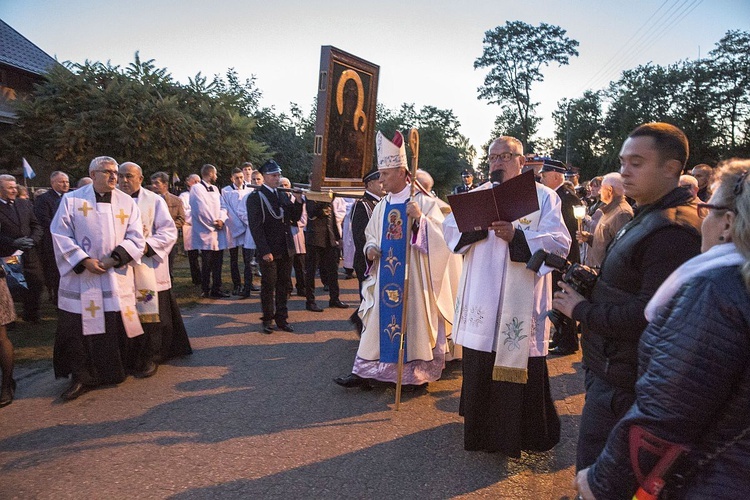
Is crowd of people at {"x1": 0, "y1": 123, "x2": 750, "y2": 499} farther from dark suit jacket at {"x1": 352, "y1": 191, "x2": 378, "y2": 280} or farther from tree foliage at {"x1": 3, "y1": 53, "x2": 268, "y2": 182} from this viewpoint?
tree foliage at {"x1": 3, "y1": 53, "x2": 268, "y2": 182}

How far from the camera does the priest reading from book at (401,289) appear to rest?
5.39m

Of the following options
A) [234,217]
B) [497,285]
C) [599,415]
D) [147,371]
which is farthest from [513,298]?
[234,217]

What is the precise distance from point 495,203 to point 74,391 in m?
4.09

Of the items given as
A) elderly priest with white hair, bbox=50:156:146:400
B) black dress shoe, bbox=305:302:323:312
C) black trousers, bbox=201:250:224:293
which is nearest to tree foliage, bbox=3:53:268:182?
black trousers, bbox=201:250:224:293

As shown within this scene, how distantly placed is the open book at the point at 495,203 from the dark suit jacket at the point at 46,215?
7188 millimetres

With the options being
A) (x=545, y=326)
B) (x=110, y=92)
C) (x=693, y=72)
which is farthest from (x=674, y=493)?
(x=693, y=72)

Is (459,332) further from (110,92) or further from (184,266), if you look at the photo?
(110,92)

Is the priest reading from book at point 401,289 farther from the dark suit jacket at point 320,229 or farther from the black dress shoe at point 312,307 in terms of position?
the dark suit jacket at point 320,229

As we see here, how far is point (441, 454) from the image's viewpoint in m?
4.11

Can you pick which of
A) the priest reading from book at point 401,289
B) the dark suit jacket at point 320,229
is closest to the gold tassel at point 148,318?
the priest reading from book at point 401,289

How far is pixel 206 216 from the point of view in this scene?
1067 cm

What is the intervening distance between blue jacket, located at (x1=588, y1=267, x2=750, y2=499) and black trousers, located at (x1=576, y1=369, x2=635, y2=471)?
899 mm

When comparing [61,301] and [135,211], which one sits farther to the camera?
[135,211]

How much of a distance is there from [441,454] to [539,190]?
199 centimetres
